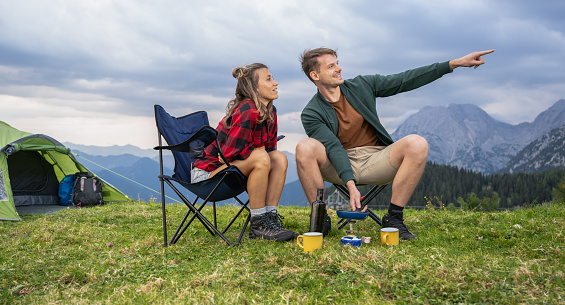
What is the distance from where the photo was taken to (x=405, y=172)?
3.33 metres

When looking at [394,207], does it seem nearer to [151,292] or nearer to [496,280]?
[496,280]

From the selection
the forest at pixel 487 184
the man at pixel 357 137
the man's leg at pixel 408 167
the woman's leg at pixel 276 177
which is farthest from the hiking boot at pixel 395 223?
the forest at pixel 487 184

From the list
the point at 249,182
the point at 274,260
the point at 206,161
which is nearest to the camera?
the point at 274,260

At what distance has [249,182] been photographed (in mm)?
3326

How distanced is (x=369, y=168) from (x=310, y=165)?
0.54m

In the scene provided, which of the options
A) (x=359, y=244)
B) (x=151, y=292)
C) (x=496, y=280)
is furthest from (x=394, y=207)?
(x=151, y=292)

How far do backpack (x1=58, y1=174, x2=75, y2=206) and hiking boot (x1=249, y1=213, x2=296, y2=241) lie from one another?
599cm

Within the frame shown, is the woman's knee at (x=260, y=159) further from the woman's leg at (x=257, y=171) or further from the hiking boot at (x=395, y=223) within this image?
the hiking boot at (x=395, y=223)

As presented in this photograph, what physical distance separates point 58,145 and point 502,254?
7071mm

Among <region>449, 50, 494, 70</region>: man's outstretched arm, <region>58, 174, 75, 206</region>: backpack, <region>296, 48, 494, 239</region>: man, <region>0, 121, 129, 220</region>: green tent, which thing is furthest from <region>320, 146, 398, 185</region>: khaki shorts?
<region>58, 174, 75, 206</region>: backpack

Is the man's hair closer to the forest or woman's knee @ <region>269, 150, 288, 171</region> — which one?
woman's knee @ <region>269, 150, 288, 171</region>

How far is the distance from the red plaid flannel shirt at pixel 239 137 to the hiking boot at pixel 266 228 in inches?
19.7

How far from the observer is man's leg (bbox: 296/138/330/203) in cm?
337

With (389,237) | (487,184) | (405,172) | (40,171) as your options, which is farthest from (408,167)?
(487,184)
